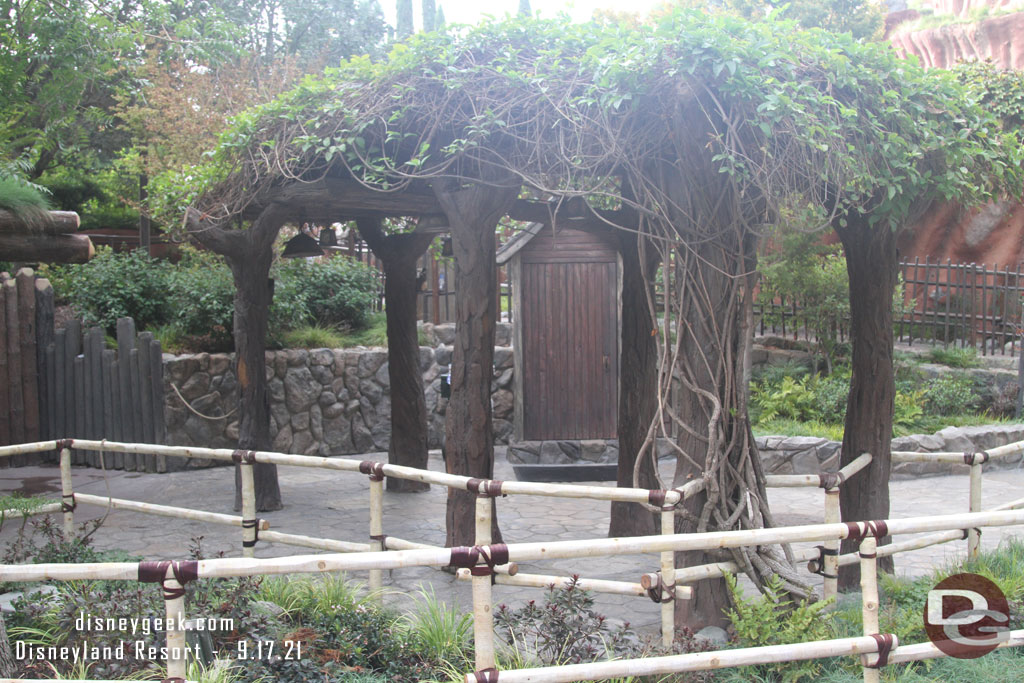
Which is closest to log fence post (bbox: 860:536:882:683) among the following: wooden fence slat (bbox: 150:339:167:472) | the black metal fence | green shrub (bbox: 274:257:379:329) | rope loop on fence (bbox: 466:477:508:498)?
rope loop on fence (bbox: 466:477:508:498)

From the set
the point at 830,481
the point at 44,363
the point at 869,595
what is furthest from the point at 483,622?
the point at 44,363

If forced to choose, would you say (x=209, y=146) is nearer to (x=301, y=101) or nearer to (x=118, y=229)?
(x=118, y=229)

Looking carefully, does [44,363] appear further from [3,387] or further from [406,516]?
[406,516]

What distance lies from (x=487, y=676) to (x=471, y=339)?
325cm

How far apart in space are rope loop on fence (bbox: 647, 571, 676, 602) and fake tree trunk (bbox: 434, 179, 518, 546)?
1.86 meters

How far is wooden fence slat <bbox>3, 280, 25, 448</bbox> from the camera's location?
10055 millimetres

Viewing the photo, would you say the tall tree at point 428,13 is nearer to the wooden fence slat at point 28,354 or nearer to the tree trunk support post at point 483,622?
the wooden fence slat at point 28,354

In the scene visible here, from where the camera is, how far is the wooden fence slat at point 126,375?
9.77m

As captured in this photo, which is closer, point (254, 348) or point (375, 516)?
point (375, 516)

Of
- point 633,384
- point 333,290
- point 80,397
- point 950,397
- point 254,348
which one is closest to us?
point 633,384

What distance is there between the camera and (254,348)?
25.6 ft

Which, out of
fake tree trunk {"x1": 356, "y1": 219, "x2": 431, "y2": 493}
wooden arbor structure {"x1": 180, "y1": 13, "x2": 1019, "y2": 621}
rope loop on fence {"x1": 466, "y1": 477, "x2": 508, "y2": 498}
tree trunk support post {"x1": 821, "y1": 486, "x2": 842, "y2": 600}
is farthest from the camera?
fake tree trunk {"x1": 356, "y1": 219, "x2": 431, "y2": 493}

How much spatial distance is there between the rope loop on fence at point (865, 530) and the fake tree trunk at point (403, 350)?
5714mm

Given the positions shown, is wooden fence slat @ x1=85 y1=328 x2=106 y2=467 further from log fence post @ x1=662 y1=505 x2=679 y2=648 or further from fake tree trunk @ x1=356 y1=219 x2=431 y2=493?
log fence post @ x1=662 y1=505 x2=679 y2=648
